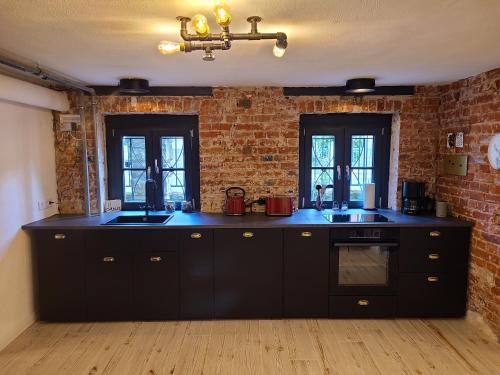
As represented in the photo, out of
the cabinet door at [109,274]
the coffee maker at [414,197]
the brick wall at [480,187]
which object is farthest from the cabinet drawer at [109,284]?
the brick wall at [480,187]

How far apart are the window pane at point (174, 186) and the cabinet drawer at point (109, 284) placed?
0.95 metres

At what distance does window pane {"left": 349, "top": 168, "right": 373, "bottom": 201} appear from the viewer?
12.7 ft

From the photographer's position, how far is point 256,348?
2.73 m

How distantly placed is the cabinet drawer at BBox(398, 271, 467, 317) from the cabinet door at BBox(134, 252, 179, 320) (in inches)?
81.2

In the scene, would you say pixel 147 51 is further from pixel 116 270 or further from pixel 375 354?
pixel 375 354

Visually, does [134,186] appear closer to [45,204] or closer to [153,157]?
[153,157]

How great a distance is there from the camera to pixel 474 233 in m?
3.06

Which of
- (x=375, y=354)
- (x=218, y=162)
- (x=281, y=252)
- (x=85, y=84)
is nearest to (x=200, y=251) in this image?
(x=281, y=252)

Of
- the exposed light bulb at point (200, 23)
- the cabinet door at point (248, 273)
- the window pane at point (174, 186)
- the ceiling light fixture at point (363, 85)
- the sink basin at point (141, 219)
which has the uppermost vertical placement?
the ceiling light fixture at point (363, 85)

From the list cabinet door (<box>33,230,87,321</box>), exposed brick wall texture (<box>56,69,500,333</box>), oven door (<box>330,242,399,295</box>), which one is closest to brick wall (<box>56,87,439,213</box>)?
exposed brick wall texture (<box>56,69,500,333</box>)

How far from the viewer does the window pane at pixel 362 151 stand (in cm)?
383

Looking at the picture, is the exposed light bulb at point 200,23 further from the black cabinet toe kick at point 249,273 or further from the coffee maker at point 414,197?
the coffee maker at point 414,197

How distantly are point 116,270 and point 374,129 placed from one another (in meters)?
3.00

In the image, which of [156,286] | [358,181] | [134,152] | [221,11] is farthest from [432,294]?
[134,152]
